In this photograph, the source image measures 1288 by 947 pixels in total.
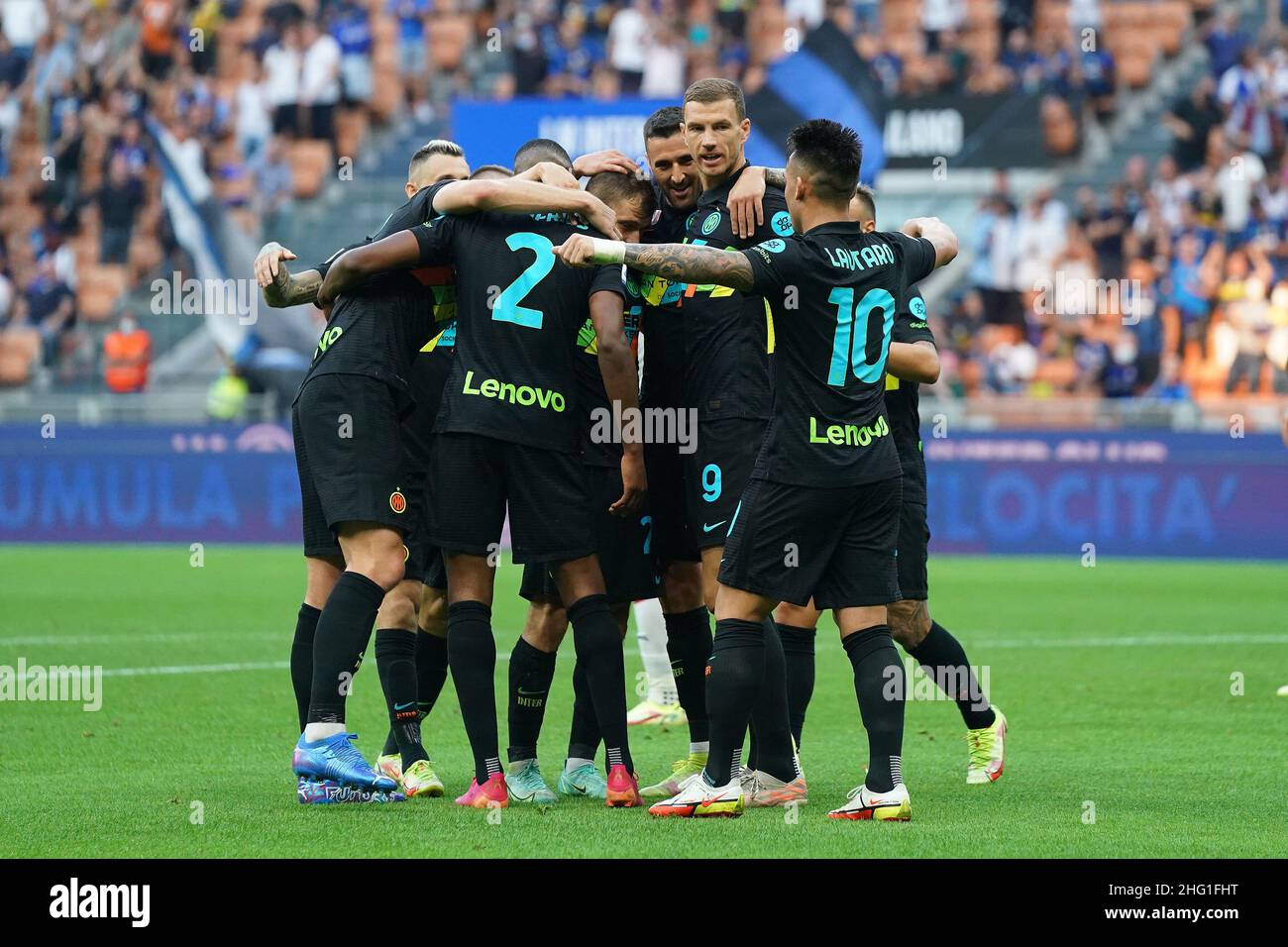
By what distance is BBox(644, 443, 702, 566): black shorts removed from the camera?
699cm

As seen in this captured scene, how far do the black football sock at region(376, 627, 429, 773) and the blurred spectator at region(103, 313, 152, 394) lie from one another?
16223mm

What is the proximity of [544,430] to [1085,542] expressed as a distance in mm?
13221

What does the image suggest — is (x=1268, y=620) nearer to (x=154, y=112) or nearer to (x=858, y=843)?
(x=858, y=843)

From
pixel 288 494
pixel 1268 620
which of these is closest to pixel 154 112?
pixel 288 494

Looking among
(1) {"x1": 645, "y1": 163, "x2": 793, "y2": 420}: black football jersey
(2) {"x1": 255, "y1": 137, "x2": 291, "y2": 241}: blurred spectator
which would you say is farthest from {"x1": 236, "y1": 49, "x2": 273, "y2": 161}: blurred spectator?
(1) {"x1": 645, "y1": 163, "x2": 793, "y2": 420}: black football jersey

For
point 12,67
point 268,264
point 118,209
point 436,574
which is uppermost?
point 12,67

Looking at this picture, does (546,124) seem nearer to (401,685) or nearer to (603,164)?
(603,164)

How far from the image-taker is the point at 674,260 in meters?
6.00

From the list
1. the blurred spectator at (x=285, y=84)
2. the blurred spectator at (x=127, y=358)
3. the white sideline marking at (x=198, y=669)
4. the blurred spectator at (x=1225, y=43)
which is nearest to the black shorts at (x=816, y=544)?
the white sideline marking at (x=198, y=669)

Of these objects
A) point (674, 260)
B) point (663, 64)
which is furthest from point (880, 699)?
point (663, 64)

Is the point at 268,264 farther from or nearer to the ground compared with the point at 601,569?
farther from the ground

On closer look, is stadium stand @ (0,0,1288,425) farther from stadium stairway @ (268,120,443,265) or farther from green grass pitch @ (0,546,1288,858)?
green grass pitch @ (0,546,1288,858)

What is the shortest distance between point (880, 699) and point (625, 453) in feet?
4.16

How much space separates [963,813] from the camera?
643 cm
